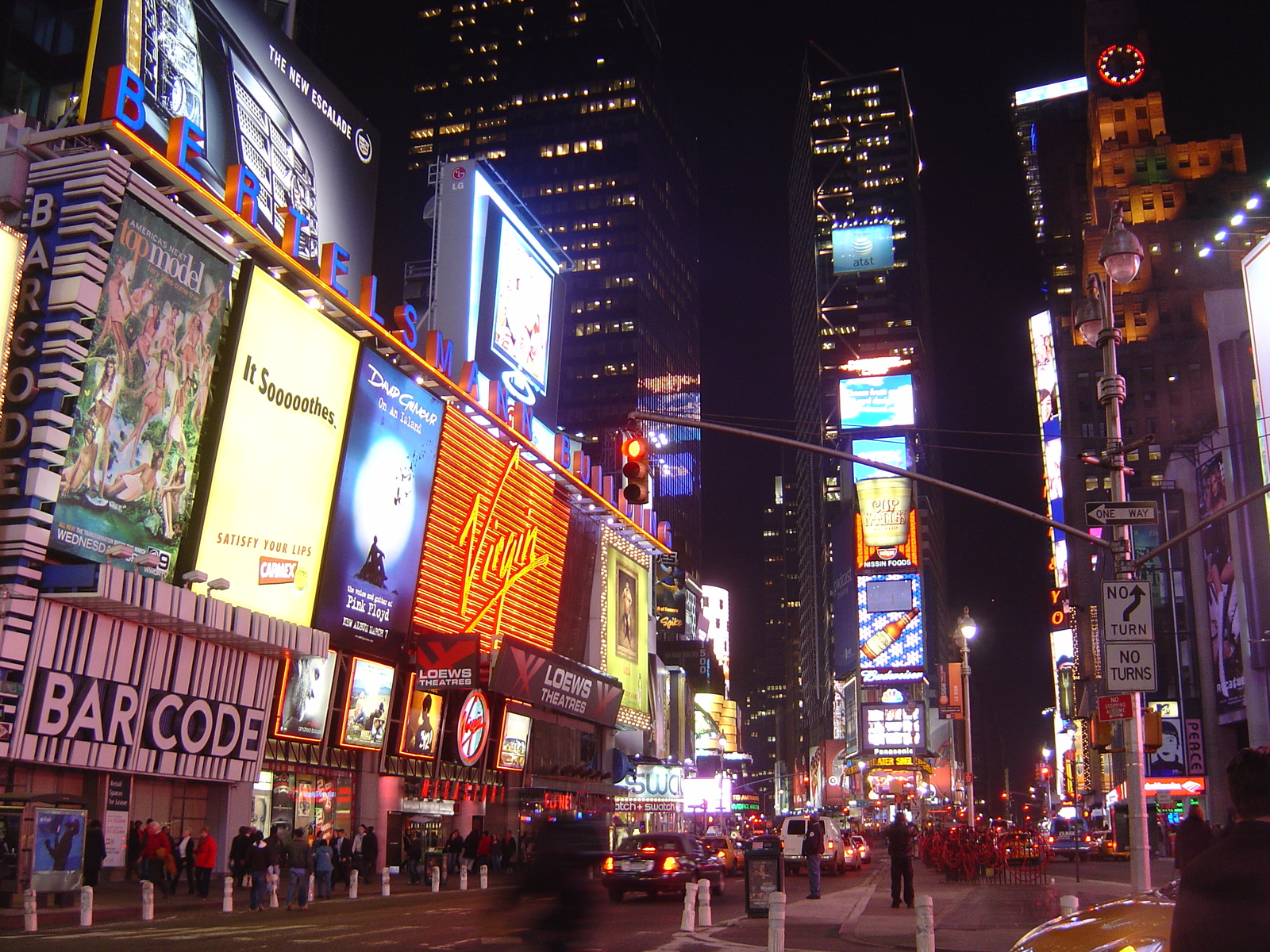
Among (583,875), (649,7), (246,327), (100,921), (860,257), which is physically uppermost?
(649,7)

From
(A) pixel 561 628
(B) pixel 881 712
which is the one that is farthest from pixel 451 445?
(B) pixel 881 712

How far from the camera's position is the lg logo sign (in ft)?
77.7

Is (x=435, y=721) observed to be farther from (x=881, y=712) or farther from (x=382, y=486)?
(x=881, y=712)

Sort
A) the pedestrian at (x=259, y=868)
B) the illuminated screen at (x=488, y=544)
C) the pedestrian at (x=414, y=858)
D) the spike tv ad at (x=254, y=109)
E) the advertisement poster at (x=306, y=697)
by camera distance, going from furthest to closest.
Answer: the illuminated screen at (x=488, y=544) → the pedestrian at (x=414, y=858) → the advertisement poster at (x=306, y=697) → the spike tv ad at (x=254, y=109) → the pedestrian at (x=259, y=868)

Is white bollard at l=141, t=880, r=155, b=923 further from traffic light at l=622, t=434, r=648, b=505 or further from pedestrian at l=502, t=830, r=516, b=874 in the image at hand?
pedestrian at l=502, t=830, r=516, b=874

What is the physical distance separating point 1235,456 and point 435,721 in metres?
48.8

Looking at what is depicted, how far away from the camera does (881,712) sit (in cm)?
12756

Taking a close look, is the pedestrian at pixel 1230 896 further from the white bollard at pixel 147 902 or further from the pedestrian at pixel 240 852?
the pedestrian at pixel 240 852

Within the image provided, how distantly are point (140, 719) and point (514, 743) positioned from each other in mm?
20924

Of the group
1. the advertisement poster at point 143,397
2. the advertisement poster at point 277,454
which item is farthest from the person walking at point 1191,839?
the advertisement poster at point 277,454

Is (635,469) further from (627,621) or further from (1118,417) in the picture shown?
(627,621)

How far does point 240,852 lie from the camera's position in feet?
89.6

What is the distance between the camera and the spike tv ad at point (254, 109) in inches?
1180

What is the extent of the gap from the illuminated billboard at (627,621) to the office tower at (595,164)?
77.1 metres
